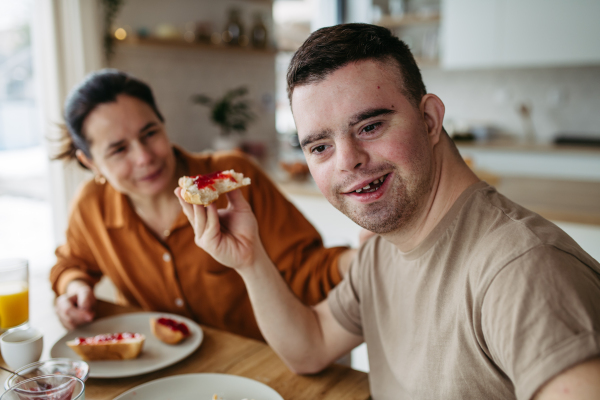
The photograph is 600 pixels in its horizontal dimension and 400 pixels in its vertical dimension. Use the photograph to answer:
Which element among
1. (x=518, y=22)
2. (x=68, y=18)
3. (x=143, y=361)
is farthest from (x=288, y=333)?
(x=518, y=22)

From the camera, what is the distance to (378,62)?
94 centimetres

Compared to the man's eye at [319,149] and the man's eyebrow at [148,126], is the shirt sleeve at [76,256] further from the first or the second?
the man's eye at [319,149]

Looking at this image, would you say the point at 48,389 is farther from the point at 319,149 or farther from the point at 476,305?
the point at 476,305

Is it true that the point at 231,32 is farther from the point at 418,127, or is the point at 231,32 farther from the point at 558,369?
the point at 558,369

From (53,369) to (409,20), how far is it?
16.2 feet

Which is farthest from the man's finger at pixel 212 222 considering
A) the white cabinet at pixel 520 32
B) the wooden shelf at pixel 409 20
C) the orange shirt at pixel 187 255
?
the wooden shelf at pixel 409 20

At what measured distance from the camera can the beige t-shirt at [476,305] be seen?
673 mm

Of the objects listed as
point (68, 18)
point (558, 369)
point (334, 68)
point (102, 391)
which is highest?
point (68, 18)

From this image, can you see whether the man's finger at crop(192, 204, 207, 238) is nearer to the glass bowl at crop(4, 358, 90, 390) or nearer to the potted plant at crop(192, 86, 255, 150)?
the glass bowl at crop(4, 358, 90, 390)

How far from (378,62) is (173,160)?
3.29 ft

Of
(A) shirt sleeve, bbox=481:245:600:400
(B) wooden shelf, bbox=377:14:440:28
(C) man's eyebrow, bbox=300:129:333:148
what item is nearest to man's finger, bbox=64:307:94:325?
(C) man's eyebrow, bbox=300:129:333:148

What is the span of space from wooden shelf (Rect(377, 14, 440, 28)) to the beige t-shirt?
14.3ft

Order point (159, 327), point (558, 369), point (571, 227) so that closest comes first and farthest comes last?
1. point (558, 369)
2. point (159, 327)
3. point (571, 227)

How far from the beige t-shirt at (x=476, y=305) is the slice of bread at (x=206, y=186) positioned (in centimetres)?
38
